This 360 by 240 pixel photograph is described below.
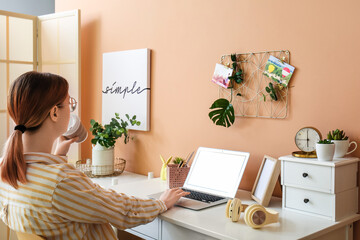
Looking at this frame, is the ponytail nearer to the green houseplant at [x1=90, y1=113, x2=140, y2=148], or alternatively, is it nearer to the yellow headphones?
the yellow headphones

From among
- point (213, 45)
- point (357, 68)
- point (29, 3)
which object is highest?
point (29, 3)

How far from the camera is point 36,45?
3.12 meters

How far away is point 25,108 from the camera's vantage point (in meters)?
1.27

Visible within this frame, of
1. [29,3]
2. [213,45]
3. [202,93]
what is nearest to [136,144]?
[202,93]

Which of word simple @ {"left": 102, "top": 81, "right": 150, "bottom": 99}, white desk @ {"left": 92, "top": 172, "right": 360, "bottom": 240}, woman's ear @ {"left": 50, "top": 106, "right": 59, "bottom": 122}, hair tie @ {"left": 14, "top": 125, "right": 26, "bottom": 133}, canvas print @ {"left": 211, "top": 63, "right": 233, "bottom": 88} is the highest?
canvas print @ {"left": 211, "top": 63, "right": 233, "bottom": 88}

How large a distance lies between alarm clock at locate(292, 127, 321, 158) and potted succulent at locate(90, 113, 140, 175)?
1181 mm

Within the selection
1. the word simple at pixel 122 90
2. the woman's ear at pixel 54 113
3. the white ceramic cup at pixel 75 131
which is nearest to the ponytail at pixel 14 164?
the woman's ear at pixel 54 113

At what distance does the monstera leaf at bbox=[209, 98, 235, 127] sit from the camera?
206 cm

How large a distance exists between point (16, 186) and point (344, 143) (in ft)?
4.13

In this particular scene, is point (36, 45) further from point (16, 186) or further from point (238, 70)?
point (16, 186)

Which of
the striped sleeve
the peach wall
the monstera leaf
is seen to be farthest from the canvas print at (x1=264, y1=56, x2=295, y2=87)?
the striped sleeve

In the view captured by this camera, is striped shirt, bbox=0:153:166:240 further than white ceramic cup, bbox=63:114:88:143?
No

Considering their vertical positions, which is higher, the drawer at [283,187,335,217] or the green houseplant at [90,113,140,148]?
the green houseplant at [90,113,140,148]

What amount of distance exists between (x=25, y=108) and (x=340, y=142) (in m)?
1.22
